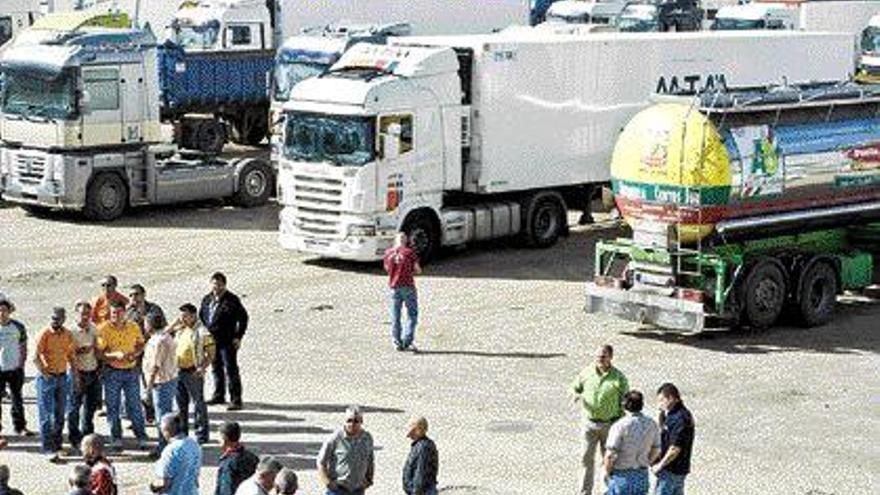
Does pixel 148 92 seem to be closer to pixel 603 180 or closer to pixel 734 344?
pixel 603 180

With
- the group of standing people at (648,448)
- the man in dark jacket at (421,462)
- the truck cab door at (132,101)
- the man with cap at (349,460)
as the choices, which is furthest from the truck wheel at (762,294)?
the truck cab door at (132,101)

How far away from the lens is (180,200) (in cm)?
3697

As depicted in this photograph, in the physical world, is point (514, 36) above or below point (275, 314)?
above

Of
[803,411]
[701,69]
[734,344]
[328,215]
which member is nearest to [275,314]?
[328,215]

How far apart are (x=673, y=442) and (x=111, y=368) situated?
6469 mm

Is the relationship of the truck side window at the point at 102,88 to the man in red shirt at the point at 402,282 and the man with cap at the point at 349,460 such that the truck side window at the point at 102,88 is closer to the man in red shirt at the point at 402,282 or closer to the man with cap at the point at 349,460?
the man in red shirt at the point at 402,282

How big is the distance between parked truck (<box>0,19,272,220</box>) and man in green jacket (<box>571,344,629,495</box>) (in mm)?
19035

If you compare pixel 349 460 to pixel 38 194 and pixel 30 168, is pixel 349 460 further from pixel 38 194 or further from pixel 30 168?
pixel 30 168

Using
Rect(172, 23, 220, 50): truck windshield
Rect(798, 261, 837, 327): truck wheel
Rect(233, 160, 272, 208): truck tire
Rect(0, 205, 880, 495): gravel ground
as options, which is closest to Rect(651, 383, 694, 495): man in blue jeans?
Rect(0, 205, 880, 495): gravel ground

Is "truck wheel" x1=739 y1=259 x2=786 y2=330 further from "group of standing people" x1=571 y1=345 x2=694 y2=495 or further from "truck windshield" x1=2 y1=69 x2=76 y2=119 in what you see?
"truck windshield" x1=2 y1=69 x2=76 y2=119

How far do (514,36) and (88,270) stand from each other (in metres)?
8.61

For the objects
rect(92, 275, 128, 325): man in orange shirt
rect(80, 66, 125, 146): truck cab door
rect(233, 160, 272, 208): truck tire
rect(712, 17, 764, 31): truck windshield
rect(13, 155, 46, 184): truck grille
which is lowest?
rect(233, 160, 272, 208): truck tire

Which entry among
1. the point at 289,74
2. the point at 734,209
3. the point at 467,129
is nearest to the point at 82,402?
the point at 734,209

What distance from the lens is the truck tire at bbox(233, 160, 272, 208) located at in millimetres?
37781
